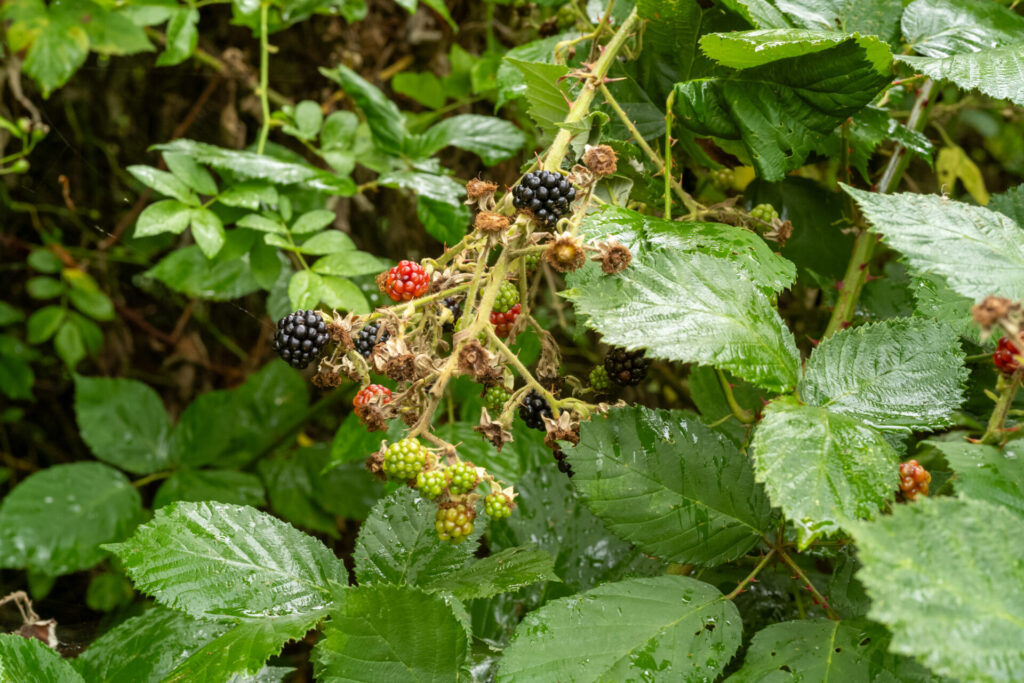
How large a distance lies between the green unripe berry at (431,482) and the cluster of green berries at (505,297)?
0.73ft

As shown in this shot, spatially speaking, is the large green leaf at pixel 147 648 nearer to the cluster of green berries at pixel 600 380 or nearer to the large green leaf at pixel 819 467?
the cluster of green berries at pixel 600 380

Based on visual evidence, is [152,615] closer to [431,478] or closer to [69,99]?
[431,478]

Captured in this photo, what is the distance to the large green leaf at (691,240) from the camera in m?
0.82

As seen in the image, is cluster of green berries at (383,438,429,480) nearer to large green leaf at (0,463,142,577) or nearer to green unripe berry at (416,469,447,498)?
green unripe berry at (416,469,447,498)

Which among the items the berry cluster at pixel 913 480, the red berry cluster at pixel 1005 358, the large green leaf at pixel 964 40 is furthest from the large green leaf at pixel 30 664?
the large green leaf at pixel 964 40

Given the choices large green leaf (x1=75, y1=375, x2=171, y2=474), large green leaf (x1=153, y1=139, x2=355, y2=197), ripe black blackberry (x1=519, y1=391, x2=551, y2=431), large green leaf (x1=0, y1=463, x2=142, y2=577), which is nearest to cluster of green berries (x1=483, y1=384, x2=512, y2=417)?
ripe black blackberry (x1=519, y1=391, x2=551, y2=431)

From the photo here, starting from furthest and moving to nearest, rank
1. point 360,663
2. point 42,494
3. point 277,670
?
point 42,494 → point 277,670 → point 360,663

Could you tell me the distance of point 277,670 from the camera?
3.04 feet

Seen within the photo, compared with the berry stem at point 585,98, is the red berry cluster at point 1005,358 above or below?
below

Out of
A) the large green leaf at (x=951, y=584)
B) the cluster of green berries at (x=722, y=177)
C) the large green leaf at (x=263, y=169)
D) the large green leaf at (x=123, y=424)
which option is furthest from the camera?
the large green leaf at (x=123, y=424)

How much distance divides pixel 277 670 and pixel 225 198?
2.94 feet

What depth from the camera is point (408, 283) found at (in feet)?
2.89

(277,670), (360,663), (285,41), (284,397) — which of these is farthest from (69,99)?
(360,663)

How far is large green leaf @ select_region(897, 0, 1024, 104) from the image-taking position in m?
0.87
